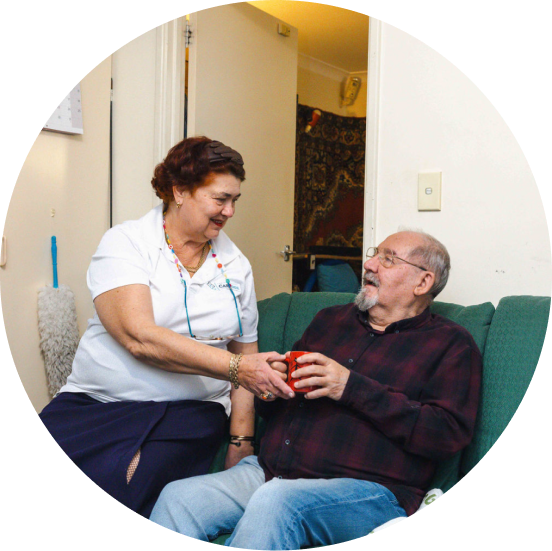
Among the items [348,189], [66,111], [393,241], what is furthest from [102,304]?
[348,189]

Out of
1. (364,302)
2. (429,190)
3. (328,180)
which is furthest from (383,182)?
(328,180)

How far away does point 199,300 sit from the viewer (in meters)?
1.66

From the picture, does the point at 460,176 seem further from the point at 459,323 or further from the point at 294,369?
the point at 294,369

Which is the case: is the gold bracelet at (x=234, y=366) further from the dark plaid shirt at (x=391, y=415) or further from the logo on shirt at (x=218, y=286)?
the logo on shirt at (x=218, y=286)

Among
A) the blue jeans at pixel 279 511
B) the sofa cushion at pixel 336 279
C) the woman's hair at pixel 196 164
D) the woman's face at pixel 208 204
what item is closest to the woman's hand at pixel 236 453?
the blue jeans at pixel 279 511

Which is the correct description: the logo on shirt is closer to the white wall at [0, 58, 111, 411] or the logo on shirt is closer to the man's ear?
the man's ear

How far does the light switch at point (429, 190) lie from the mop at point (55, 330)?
1373mm

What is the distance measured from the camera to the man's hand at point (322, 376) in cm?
130

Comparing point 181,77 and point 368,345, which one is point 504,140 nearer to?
point 368,345

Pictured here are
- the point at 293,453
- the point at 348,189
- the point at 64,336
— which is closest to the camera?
the point at 293,453

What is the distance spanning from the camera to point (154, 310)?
1.58 m

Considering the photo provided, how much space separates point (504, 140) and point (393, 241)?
501 mm

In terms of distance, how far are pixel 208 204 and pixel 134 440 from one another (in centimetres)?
70

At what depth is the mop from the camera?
208 cm
